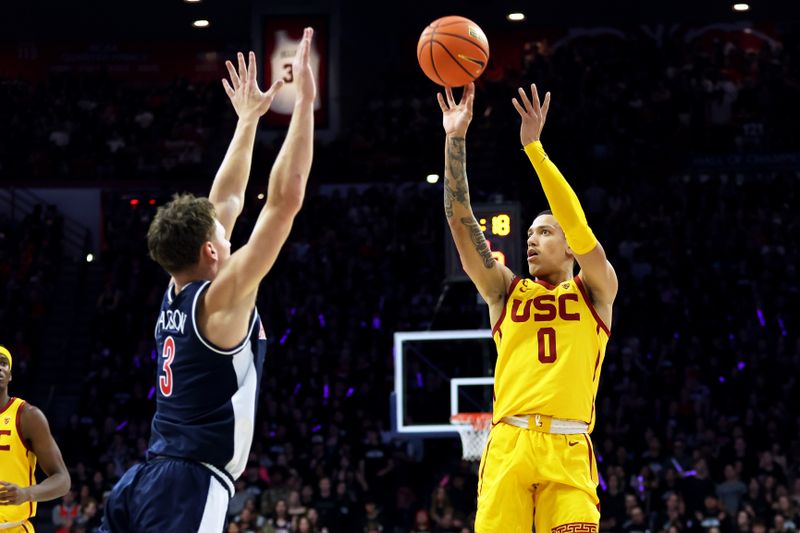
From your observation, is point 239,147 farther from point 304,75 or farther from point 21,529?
point 21,529

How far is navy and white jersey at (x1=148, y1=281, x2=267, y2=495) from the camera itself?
446cm

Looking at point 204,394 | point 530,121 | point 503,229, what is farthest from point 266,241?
point 503,229

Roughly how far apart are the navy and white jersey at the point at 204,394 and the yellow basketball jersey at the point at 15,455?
3.47 metres

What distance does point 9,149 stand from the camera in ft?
84.6

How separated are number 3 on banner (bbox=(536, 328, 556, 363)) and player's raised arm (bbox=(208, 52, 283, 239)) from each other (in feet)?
5.99

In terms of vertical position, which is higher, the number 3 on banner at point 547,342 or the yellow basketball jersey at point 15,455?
the number 3 on banner at point 547,342

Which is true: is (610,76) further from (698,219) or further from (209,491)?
(209,491)

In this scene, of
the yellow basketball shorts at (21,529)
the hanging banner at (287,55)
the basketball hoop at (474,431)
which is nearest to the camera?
the yellow basketball shorts at (21,529)

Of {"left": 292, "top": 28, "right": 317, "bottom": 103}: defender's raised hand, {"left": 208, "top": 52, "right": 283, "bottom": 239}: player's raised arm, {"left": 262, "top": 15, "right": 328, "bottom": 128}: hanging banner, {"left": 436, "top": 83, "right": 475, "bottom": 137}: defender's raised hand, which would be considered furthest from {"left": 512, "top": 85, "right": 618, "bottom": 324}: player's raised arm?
{"left": 262, "top": 15, "right": 328, "bottom": 128}: hanging banner

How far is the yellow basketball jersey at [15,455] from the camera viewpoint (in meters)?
7.64

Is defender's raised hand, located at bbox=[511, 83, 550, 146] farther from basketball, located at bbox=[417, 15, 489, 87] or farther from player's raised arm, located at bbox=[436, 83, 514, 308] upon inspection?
basketball, located at bbox=[417, 15, 489, 87]

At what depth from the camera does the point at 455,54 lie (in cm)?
709

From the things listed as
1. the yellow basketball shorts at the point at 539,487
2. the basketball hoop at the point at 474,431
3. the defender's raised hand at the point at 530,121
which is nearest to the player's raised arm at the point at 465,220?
the defender's raised hand at the point at 530,121

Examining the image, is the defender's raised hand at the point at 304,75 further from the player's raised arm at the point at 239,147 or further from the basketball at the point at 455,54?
the basketball at the point at 455,54
